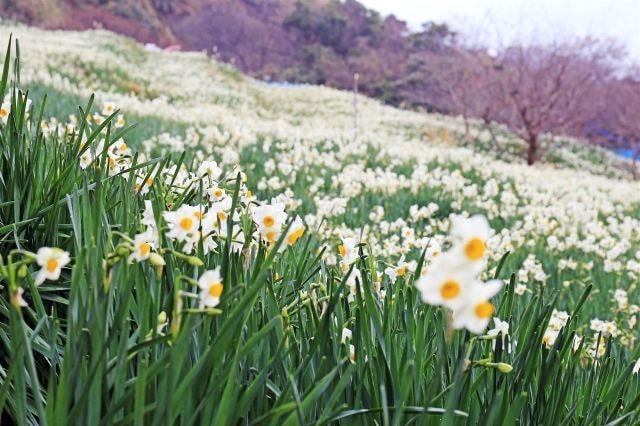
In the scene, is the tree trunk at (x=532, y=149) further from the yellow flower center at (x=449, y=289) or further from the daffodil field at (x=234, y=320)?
the yellow flower center at (x=449, y=289)

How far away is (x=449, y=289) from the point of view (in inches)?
30.8

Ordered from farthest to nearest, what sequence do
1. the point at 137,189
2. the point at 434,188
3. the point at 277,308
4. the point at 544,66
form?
the point at 544,66 → the point at 434,188 → the point at 137,189 → the point at 277,308

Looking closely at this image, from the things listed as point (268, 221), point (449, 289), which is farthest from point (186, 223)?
point (449, 289)

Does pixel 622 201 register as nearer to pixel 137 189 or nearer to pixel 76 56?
pixel 137 189

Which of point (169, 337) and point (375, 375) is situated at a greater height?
point (169, 337)

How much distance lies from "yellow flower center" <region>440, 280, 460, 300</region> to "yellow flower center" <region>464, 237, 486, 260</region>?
38 mm

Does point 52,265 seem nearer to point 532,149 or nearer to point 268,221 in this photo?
point 268,221

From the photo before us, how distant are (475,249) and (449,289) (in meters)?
0.06

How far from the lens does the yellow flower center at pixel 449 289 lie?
78 cm

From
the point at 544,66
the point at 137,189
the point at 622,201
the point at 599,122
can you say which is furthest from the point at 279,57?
the point at 137,189

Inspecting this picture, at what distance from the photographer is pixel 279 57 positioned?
58.5 meters

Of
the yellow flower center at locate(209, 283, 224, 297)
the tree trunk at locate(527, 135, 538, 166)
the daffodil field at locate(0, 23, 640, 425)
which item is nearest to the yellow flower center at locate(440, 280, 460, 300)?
the daffodil field at locate(0, 23, 640, 425)

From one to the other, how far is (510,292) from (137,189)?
118 cm

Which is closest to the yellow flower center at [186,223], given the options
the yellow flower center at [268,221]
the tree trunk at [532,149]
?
the yellow flower center at [268,221]
